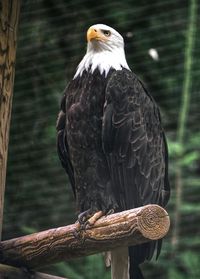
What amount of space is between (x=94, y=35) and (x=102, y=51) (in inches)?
3.4

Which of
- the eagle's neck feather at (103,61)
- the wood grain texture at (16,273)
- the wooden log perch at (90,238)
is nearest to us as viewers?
the wooden log perch at (90,238)

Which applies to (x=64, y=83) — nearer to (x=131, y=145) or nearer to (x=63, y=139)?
(x=63, y=139)

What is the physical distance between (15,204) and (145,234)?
76.9 inches

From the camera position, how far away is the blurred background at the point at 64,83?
422 centimetres

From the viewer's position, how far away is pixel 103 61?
11.3 feet

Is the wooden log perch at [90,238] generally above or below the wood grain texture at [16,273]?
above

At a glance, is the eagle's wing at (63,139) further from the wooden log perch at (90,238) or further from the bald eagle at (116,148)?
the wooden log perch at (90,238)

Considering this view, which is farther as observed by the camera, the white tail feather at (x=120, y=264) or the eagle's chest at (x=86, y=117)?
the eagle's chest at (x=86, y=117)

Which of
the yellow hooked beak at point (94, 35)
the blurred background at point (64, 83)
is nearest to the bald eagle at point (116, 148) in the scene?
the yellow hooked beak at point (94, 35)

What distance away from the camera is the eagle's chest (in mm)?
3264

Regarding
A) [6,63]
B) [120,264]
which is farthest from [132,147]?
[6,63]

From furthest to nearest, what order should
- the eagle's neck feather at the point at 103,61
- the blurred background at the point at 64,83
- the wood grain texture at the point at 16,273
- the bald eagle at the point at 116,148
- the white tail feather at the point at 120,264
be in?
the blurred background at the point at 64,83, the eagle's neck feather at the point at 103,61, the bald eagle at the point at 116,148, the white tail feather at the point at 120,264, the wood grain texture at the point at 16,273

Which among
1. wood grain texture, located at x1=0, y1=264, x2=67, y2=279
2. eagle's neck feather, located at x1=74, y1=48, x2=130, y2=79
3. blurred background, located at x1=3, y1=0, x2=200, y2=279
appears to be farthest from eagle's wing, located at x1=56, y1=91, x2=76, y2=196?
blurred background, located at x1=3, y1=0, x2=200, y2=279

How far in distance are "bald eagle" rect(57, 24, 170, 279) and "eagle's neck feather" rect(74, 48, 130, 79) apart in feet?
0.05
